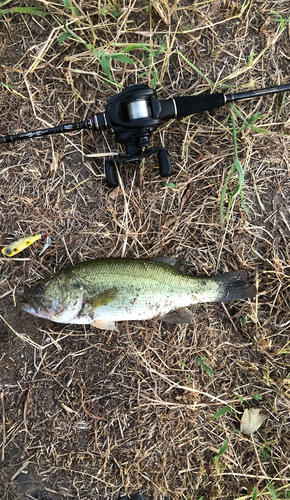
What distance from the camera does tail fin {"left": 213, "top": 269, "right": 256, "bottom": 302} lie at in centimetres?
274

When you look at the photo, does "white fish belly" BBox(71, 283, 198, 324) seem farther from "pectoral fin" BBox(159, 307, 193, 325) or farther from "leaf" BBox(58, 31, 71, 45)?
"leaf" BBox(58, 31, 71, 45)

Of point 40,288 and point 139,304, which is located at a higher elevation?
point 40,288

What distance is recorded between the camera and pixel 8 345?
2.90 m

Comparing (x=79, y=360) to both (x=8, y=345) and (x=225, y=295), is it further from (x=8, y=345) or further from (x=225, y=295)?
(x=225, y=295)

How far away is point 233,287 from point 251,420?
127cm

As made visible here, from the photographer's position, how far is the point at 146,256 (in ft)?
9.39

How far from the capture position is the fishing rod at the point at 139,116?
2.40m

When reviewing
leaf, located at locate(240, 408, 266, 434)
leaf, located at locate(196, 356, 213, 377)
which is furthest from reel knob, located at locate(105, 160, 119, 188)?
leaf, located at locate(240, 408, 266, 434)

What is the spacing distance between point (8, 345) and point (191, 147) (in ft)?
8.36

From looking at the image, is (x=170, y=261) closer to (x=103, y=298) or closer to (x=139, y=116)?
(x=103, y=298)

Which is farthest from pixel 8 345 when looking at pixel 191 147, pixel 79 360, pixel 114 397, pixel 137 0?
pixel 137 0

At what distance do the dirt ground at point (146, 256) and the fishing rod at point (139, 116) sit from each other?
220 mm

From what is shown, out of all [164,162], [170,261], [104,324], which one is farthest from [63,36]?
[104,324]

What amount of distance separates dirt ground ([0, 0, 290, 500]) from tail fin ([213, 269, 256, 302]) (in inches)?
5.1
